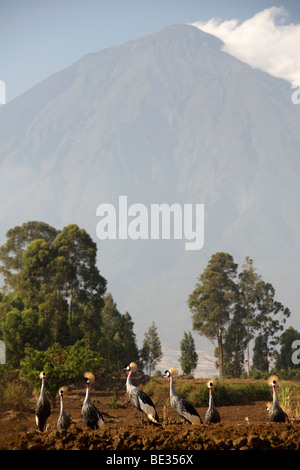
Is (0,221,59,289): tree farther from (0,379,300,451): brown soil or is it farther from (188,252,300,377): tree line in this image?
(0,379,300,451): brown soil

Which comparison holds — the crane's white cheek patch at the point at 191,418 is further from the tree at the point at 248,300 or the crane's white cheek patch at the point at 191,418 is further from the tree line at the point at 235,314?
the tree at the point at 248,300

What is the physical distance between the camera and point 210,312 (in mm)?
59438

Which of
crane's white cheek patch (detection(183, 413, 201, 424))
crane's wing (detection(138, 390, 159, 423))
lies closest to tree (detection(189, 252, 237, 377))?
crane's white cheek patch (detection(183, 413, 201, 424))

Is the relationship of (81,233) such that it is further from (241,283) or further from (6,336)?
(241,283)

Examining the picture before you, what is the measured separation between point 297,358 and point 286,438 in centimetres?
4759

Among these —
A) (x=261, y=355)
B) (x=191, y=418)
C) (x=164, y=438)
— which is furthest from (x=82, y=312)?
(x=164, y=438)

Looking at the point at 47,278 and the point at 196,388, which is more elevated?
the point at 47,278

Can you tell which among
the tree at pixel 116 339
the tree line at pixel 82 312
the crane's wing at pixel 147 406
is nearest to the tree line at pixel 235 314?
→ the tree line at pixel 82 312

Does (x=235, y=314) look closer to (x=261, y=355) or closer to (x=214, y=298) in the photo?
(x=214, y=298)

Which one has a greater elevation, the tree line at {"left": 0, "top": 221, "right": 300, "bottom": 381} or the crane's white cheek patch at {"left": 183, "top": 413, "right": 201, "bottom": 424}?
the tree line at {"left": 0, "top": 221, "right": 300, "bottom": 381}

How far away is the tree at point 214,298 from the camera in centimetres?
5951

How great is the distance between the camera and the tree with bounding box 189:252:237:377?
5951cm

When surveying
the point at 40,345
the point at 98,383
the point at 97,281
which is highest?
the point at 97,281
